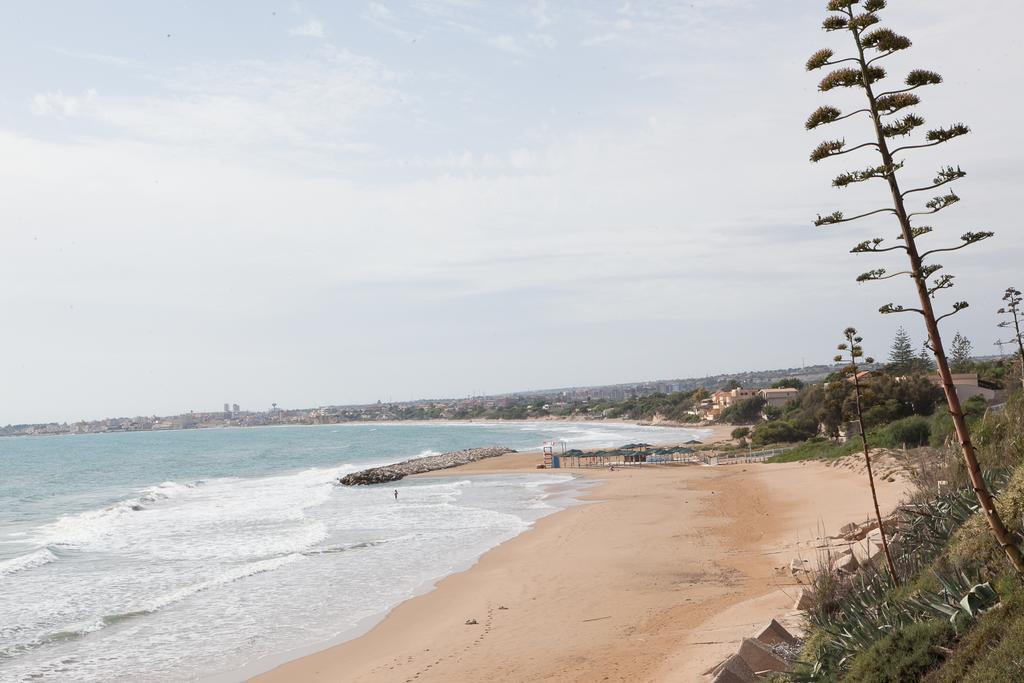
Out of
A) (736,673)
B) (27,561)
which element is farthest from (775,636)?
(27,561)

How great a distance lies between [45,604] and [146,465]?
66797mm

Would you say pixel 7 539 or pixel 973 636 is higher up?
pixel 973 636

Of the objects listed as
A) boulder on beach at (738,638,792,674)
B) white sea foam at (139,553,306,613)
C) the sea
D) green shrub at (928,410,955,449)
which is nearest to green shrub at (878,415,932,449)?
green shrub at (928,410,955,449)

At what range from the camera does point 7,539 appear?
111 feet

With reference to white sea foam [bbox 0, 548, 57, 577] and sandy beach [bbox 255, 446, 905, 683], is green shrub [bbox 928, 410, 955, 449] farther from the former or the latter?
white sea foam [bbox 0, 548, 57, 577]

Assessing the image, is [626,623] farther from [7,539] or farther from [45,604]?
[7,539]

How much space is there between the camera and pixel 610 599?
56.2 ft

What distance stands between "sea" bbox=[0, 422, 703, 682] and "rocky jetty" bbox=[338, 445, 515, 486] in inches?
79.3

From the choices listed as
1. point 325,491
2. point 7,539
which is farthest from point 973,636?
point 325,491

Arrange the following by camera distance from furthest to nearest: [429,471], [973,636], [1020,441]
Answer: [429,471]
[1020,441]
[973,636]

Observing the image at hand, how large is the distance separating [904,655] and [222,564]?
2187cm

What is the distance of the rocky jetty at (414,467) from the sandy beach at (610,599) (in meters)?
26.3

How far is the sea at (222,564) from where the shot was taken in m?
16.1

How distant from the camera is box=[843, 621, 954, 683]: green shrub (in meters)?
6.53
